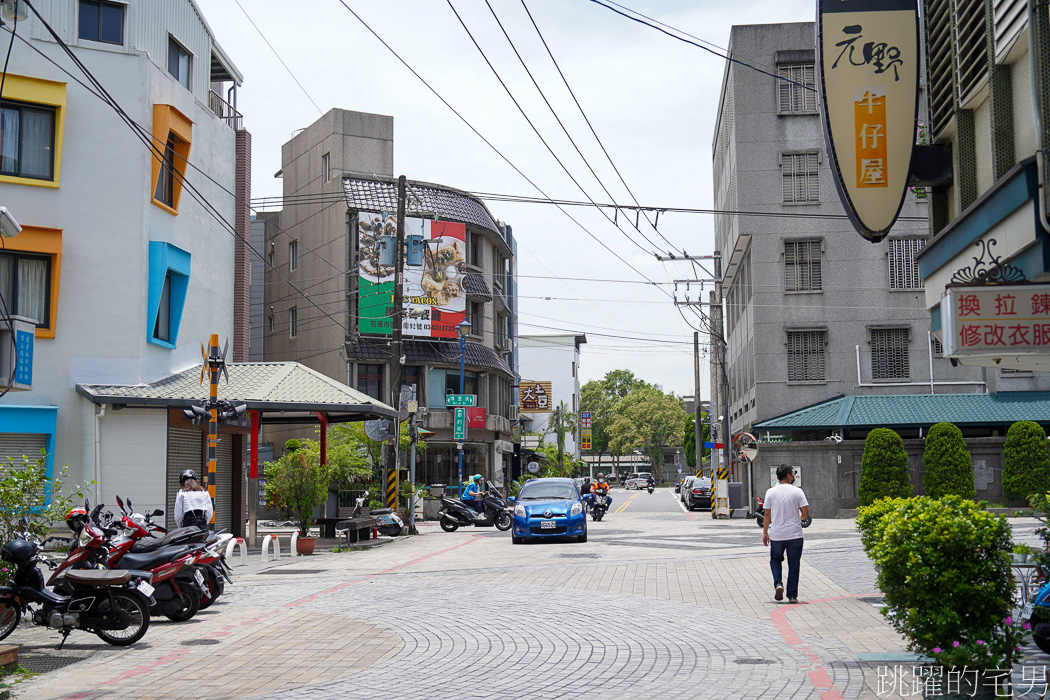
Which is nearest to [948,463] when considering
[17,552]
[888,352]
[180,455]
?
[888,352]

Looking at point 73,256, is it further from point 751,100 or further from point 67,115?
point 751,100

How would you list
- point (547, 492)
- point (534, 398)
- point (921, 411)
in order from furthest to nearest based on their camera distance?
1. point (534, 398)
2. point (921, 411)
3. point (547, 492)

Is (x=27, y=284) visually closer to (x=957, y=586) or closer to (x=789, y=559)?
(x=789, y=559)

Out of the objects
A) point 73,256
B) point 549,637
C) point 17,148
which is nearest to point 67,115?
point 17,148

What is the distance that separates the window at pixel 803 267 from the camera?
40.1m

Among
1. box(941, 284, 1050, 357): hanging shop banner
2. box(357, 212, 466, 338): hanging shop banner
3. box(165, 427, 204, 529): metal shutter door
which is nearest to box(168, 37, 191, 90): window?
box(165, 427, 204, 529): metal shutter door

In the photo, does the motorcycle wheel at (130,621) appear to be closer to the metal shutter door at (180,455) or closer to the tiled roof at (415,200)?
the metal shutter door at (180,455)

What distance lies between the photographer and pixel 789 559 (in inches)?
512

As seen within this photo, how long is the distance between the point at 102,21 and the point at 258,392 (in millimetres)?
9465

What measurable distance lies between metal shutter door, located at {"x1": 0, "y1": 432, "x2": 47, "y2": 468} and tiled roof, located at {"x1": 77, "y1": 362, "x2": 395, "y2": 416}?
52.5 inches

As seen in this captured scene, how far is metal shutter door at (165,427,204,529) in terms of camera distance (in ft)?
78.9

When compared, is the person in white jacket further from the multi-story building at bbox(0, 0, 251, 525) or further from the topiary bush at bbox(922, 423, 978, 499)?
the topiary bush at bbox(922, 423, 978, 499)

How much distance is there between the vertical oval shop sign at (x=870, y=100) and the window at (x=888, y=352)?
29.8 metres

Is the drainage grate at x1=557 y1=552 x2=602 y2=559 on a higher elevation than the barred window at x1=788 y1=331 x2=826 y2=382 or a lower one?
lower
